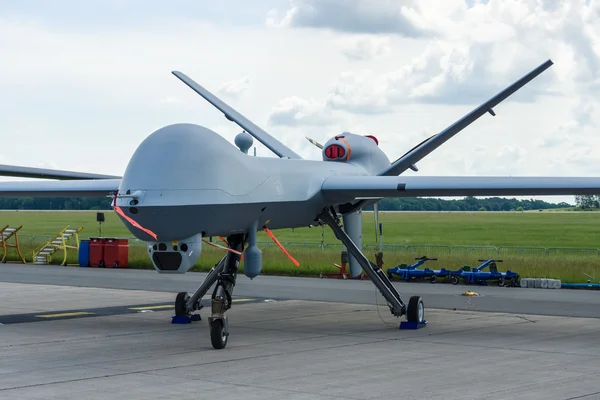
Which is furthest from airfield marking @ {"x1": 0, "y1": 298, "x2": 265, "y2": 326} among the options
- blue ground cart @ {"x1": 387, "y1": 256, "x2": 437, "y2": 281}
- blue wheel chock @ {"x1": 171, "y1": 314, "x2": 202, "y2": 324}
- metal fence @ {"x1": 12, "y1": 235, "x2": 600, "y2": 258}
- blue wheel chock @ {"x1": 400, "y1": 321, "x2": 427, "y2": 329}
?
metal fence @ {"x1": 12, "y1": 235, "x2": 600, "y2": 258}

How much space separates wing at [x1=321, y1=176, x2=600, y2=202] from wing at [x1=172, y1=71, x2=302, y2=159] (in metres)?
3.64

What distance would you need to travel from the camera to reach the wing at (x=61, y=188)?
18234 mm

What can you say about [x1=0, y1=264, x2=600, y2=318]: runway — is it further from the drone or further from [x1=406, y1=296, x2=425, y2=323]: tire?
the drone

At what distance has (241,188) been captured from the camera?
15008 millimetres

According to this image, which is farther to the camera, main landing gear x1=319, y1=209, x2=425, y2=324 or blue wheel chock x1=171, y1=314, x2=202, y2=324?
blue wheel chock x1=171, y1=314, x2=202, y2=324

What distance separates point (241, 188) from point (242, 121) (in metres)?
7.50

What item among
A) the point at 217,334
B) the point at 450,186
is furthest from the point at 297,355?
the point at 450,186

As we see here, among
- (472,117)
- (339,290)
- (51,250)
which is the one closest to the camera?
(472,117)

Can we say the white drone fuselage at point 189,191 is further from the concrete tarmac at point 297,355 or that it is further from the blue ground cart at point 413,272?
the blue ground cart at point 413,272

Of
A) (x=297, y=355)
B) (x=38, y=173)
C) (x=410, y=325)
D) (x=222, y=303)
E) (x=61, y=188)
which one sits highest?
(x=38, y=173)

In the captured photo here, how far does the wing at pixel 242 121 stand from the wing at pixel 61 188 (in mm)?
4562

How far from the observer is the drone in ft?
46.3

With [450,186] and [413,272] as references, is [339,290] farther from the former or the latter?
[450,186]

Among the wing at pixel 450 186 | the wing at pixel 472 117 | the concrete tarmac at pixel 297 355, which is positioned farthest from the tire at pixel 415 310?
the wing at pixel 472 117
